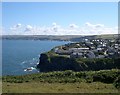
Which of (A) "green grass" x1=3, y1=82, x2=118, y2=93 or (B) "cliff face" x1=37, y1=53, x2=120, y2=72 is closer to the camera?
(A) "green grass" x1=3, y1=82, x2=118, y2=93

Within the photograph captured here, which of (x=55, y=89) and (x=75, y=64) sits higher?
(x=55, y=89)

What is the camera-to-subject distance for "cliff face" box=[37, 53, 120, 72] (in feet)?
244

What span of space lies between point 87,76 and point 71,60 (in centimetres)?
3997

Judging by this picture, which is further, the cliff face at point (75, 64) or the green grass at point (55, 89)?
the cliff face at point (75, 64)

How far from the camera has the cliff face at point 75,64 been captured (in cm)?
7444

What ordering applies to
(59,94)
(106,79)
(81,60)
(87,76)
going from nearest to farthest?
(59,94), (106,79), (87,76), (81,60)

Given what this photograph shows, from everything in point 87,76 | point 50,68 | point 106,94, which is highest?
point 106,94

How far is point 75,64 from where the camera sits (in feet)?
254

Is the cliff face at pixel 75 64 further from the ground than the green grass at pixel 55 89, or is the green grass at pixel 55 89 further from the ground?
the green grass at pixel 55 89

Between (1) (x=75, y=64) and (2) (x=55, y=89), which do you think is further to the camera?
(1) (x=75, y=64)

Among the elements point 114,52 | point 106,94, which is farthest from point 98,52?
point 106,94

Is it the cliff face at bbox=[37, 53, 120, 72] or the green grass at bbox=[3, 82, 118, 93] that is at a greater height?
the green grass at bbox=[3, 82, 118, 93]

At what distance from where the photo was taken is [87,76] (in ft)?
131

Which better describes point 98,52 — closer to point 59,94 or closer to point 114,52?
point 114,52
